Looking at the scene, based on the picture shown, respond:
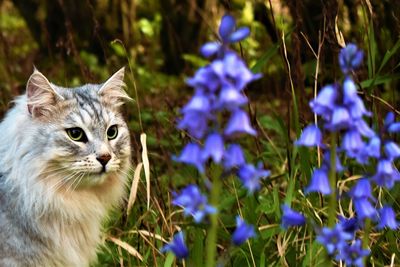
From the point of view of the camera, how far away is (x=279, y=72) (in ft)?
23.2

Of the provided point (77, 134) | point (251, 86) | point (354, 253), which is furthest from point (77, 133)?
point (251, 86)

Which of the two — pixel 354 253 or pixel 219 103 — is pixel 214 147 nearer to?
pixel 219 103

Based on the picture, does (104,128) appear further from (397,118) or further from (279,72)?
(279,72)

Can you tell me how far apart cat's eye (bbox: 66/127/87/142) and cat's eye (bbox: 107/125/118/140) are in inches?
6.2

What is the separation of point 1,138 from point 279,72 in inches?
150

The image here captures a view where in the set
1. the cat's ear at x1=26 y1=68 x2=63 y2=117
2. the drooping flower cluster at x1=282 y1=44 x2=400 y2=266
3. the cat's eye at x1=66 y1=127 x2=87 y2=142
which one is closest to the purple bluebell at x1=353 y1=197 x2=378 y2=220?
the drooping flower cluster at x1=282 y1=44 x2=400 y2=266

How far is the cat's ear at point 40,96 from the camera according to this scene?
3629mm

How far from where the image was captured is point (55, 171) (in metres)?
3.58

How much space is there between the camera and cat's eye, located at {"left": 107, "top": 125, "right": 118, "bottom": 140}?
3758 mm

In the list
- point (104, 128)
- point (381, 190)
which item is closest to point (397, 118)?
point (381, 190)

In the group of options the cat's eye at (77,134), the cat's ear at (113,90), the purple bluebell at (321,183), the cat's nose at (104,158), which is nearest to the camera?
the purple bluebell at (321,183)

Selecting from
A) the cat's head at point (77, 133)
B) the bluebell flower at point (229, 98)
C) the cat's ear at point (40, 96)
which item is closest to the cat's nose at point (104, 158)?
the cat's head at point (77, 133)

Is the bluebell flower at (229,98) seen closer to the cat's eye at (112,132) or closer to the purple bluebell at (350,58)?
the purple bluebell at (350,58)

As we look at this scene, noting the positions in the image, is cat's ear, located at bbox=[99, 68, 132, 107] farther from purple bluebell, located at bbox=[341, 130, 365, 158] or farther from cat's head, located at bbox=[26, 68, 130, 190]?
purple bluebell, located at bbox=[341, 130, 365, 158]
